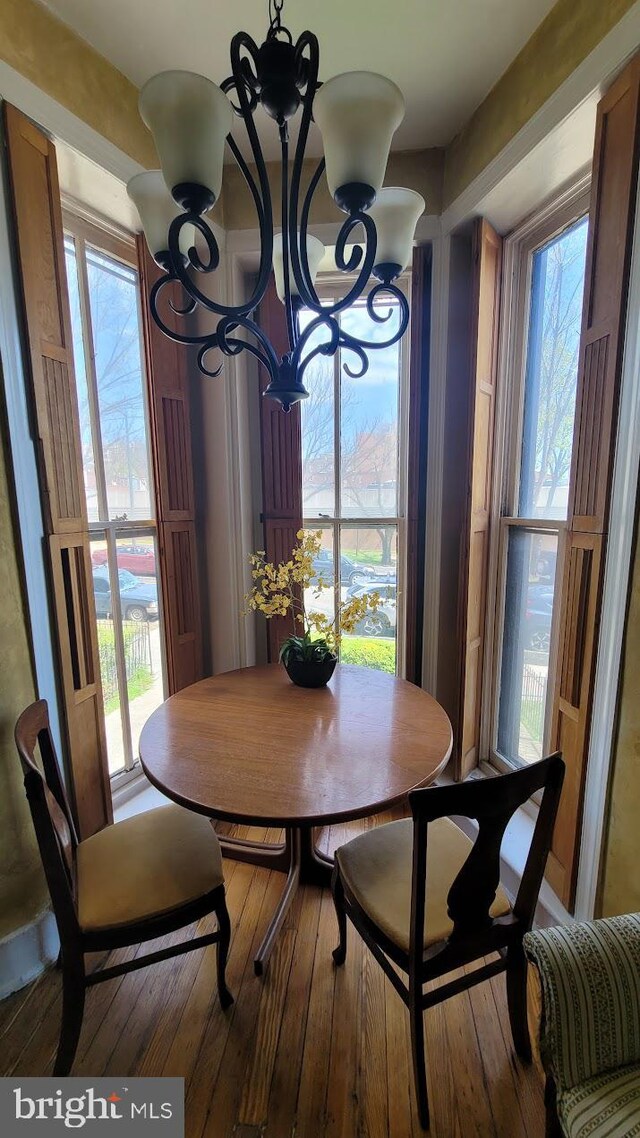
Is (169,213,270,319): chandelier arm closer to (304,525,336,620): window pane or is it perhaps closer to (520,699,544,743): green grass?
(304,525,336,620): window pane

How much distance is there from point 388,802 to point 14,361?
1.55 m

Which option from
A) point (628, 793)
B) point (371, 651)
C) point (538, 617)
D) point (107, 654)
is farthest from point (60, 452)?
point (628, 793)

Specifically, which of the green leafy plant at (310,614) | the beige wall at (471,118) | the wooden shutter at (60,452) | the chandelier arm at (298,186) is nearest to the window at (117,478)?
the wooden shutter at (60,452)

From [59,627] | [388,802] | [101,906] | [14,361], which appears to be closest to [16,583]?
[59,627]

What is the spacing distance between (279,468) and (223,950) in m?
1.83

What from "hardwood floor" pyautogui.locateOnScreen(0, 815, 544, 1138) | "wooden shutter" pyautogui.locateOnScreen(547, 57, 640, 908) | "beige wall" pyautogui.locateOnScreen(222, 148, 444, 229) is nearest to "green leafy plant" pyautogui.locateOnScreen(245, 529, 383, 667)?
"wooden shutter" pyautogui.locateOnScreen(547, 57, 640, 908)

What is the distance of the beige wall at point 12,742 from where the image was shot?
1350 mm

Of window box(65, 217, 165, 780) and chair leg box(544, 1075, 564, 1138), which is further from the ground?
window box(65, 217, 165, 780)

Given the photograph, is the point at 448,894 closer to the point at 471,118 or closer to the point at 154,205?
the point at 154,205

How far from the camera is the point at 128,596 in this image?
6.66 ft

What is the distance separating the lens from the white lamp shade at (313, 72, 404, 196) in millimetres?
888

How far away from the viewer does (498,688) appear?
216cm

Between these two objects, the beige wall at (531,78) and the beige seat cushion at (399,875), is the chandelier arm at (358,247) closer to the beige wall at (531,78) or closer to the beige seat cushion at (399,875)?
the beige wall at (531,78)

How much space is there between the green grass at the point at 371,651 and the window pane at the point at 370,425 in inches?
24.5
